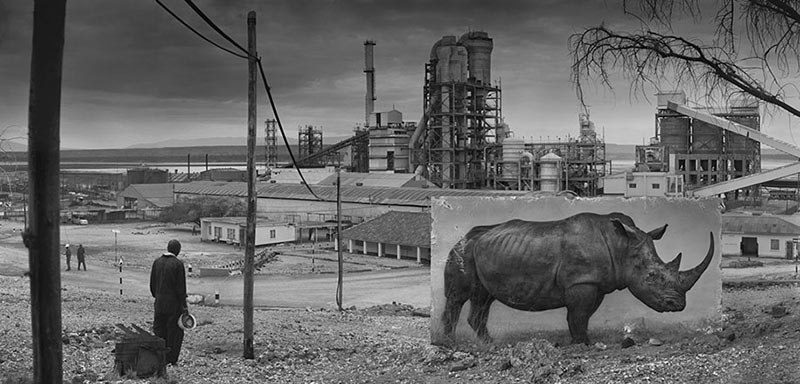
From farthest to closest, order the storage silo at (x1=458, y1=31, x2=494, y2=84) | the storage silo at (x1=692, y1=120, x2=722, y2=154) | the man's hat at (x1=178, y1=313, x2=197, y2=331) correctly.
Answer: the storage silo at (x1=458, y1=31, x2=494, y2=84)
the storage silo at (x1=692, y1=120, x2=722, y2=154)
the man's hat at (x1=178, y1=313, x2=197, y2=331)

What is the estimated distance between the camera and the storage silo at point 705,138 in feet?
233

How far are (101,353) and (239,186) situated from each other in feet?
258

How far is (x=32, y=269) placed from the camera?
478 cm

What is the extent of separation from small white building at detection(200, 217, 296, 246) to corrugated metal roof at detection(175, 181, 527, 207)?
11.1 meters

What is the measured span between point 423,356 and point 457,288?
1354 millimetres

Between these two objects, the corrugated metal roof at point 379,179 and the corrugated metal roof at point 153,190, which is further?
the corrugated metal roof at point 153,190

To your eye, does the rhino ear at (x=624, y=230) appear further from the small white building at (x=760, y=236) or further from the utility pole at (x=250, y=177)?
the small white building at (x=760, y=236)

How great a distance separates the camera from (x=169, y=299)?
→ 1101 cm

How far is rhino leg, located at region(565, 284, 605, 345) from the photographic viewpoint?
12344mm

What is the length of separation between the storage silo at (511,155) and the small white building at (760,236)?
28712 millimetres

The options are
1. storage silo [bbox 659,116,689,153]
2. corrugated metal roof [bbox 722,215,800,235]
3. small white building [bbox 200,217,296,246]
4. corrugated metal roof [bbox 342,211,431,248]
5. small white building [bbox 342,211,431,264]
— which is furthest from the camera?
storage silo [bbox 659,116,689,153]

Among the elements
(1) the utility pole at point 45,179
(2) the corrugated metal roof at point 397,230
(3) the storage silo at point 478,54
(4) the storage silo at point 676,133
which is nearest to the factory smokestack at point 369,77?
(3) the storage silo at point 478,54

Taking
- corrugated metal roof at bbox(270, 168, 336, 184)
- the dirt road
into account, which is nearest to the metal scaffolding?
corrugated metal roof at bbox(270, 168, 336, 184)

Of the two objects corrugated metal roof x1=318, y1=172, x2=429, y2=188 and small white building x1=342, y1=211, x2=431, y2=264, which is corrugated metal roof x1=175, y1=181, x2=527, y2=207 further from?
small white building x1=342, y1=211, x2=431, y2=264
